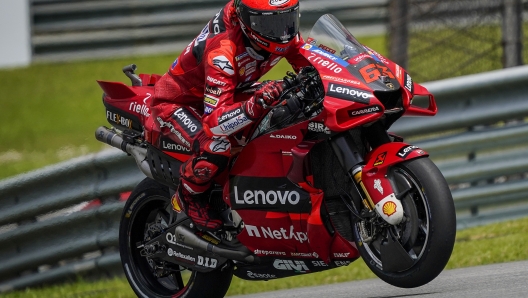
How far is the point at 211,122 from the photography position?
18.1 ft

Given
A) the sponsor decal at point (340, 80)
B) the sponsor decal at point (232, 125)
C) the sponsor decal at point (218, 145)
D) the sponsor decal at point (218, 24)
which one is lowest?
the sponsor decal at point (218, 145)

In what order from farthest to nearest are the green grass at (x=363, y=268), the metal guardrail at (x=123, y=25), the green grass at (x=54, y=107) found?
the metal guardrail at (x=123, y=25) → the green grass at (x=54, y=107) → the green grass at (x=363, y=268)

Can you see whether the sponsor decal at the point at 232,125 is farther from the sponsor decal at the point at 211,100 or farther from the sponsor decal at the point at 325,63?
the sponsor decal at the point at 325,63

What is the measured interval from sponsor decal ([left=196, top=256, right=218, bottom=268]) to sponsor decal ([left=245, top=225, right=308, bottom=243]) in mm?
384

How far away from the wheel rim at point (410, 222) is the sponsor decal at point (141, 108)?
1936mm

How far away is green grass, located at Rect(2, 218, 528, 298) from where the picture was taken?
273 inches

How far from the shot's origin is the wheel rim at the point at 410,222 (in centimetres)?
498

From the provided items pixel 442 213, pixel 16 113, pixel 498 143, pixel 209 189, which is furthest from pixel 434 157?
pixel 16 113

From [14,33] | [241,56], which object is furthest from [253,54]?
[14,33]

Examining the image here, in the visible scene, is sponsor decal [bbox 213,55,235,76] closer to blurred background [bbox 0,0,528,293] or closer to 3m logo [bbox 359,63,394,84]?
blurred background [bbox 0,0,528,293]

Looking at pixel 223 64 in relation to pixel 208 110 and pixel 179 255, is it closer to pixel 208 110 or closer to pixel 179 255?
pixel 208 110

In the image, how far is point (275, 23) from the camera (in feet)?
17.7

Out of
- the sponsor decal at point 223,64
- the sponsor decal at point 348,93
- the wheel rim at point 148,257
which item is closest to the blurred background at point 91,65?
the sponsor decal at point 223,64

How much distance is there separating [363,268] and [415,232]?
2.68 metres
